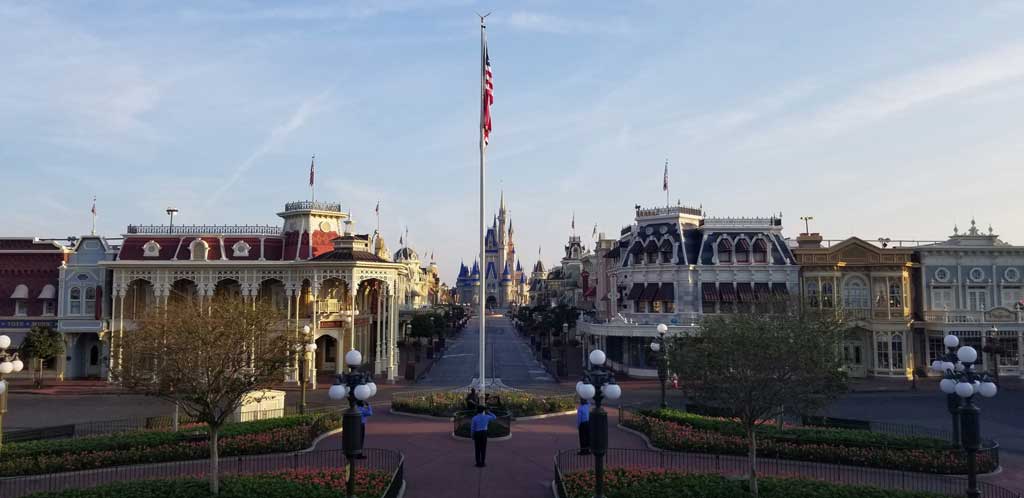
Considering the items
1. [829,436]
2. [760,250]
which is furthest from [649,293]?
[829,436]

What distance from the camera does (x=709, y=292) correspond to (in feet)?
136

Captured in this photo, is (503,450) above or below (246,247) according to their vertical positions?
below

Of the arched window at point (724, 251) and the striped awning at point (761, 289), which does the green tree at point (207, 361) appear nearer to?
the striped awning at point (761, 289)

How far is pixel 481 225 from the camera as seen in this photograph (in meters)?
28.5

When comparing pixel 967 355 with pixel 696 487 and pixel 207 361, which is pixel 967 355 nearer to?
pixel 696 487

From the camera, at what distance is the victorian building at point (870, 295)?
130 feet

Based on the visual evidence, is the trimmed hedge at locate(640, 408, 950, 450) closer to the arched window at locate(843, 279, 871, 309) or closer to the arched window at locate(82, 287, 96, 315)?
the arched window at locate(843, 279, 871, 309)

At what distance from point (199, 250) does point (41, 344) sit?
31.4 ft

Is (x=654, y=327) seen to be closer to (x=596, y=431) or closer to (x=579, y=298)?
(x=596, y=431)

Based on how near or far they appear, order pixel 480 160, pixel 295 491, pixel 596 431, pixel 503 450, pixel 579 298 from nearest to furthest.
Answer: pixel 596 431, pixel 295 491, pixel 503 450, pixel 480 160, pixel 579 298

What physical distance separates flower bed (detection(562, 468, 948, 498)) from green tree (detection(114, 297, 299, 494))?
7.65 meters

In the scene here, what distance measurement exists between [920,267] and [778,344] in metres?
32.4

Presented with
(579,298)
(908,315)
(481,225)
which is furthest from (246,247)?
(579,298)

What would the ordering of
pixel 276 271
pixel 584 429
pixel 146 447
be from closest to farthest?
pixel 584 429 < pixel 146 447 < pixel 276 271
